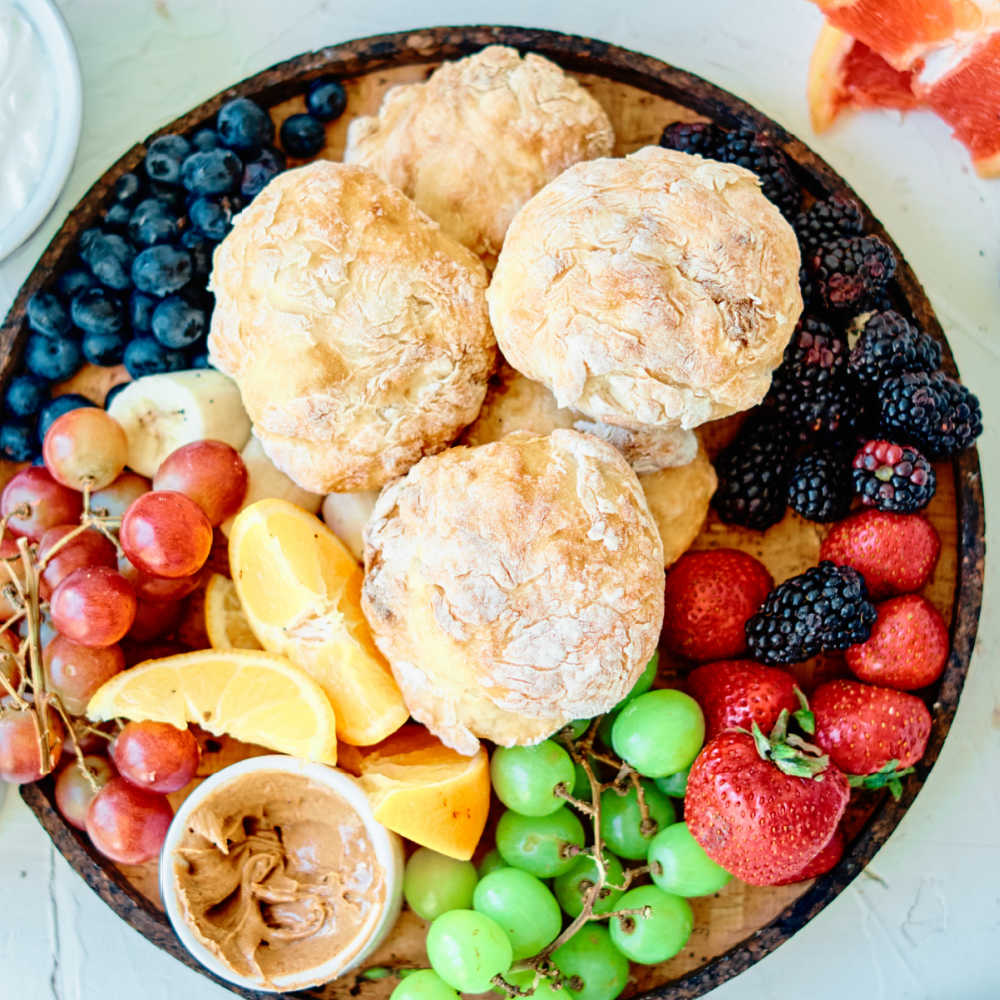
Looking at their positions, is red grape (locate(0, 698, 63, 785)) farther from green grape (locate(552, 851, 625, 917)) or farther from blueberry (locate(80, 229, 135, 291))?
green grape (locate(552, 851, 625, 917))

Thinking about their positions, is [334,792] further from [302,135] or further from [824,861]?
[302,135]

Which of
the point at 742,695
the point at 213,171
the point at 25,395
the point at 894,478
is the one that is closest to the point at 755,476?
the point at 894,478

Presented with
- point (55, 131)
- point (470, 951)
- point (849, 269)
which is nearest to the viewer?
point (470, 951)

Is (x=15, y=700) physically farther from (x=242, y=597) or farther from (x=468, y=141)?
(x=468, y=141)

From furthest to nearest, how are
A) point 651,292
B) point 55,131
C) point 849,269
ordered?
point 55,131, point 849,269, point 651,292

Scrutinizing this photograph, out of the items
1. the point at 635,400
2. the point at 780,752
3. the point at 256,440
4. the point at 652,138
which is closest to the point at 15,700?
the point at 256,440

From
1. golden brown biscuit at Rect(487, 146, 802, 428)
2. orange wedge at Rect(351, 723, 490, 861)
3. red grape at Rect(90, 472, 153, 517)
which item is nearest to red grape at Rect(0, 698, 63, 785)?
red grape at Rect(90, 472, 153, 517)

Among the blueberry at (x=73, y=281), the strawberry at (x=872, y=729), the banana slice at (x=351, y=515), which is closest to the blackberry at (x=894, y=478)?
the strawberry at (x=872, y=729)
